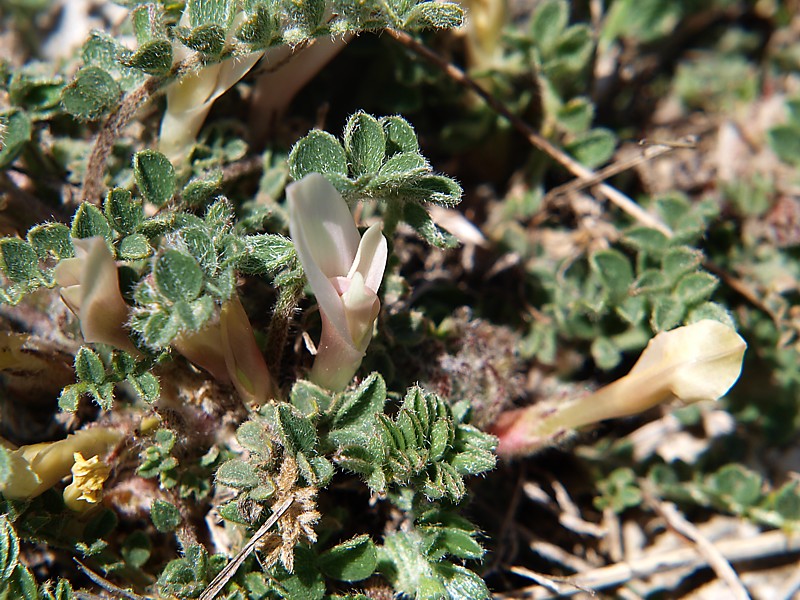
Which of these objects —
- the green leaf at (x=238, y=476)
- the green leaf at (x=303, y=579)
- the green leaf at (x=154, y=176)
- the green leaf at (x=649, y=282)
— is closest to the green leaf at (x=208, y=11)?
the green leaf at (x=154, y=176)

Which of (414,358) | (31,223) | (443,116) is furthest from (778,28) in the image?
(31,223)

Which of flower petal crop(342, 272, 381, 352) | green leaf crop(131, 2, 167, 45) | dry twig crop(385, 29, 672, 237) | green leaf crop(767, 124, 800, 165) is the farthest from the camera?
green leaf crop(767, 124, 800, 165)

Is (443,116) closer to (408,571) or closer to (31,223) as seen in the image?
(31,223)

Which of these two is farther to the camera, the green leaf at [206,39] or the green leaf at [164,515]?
the green leaf at [164,515]

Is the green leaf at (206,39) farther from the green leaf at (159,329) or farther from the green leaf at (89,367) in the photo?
the green leaf at (89,367)

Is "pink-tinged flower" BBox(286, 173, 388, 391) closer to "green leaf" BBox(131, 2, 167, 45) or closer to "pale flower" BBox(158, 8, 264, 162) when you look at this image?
"pale flower" BBox(158, 8, 264, 162)

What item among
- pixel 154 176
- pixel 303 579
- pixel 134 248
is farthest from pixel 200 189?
pixel 303 579

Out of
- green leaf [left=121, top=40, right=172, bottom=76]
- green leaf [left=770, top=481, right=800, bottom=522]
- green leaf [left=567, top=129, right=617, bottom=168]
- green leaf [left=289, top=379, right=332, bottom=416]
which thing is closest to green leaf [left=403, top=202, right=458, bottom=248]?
green leaf [left=289, top=379, right=332, bottom=416]
